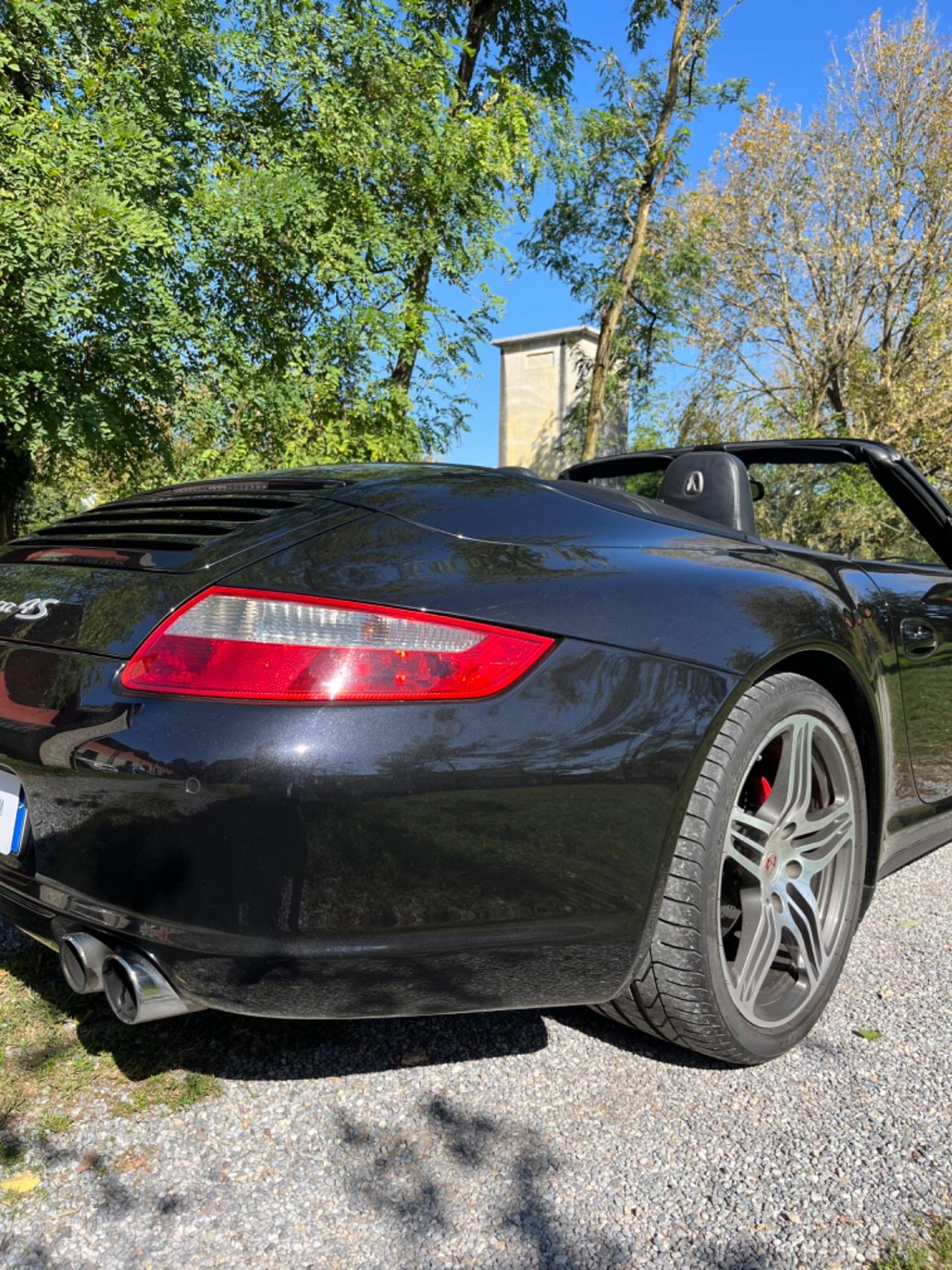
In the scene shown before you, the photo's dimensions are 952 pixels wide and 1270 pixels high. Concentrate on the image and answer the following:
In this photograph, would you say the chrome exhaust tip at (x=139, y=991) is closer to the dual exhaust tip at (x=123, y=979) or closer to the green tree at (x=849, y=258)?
the dual exhaust tip at (x=123, y=979)

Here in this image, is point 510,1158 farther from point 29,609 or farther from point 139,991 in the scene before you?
point 29,609

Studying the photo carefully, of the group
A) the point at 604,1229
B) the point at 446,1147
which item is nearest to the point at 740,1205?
the point at 604,1229

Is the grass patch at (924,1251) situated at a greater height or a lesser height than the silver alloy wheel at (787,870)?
lesser

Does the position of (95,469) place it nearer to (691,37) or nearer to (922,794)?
(922,794)

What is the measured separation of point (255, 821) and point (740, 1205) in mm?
1045

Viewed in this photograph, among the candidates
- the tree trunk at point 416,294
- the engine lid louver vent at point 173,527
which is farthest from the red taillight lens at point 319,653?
the tree trunk at point 416,294

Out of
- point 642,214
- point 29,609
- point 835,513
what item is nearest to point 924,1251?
point 29,609

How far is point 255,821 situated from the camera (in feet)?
4.51

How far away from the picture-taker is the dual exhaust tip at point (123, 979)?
4.87ft

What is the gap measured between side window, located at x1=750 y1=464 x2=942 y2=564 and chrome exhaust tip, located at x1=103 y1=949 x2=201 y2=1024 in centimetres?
195

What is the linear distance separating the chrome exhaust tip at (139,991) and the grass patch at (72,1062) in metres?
0.40

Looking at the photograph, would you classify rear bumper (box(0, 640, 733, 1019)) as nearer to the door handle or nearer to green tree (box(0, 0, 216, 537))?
the door handle

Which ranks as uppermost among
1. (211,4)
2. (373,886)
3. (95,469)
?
(211,4)

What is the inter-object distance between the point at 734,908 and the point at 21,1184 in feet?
4.89
